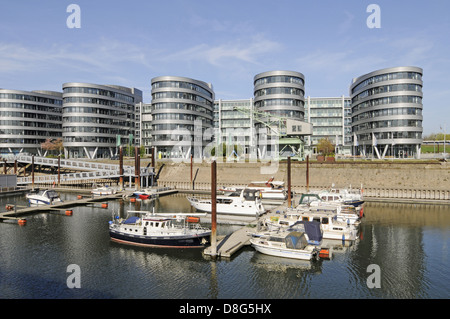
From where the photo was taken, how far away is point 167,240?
1426 inches

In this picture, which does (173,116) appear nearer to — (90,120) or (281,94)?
(90,120)

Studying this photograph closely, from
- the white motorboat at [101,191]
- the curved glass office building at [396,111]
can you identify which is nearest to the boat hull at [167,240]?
the white motorboat at [101,191]

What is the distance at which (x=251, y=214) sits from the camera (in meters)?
53.3

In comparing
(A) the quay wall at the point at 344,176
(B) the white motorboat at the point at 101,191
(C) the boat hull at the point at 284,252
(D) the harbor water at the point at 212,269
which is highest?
(A) the quay wall at the point at 344,176

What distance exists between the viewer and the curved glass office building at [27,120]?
14525 cm

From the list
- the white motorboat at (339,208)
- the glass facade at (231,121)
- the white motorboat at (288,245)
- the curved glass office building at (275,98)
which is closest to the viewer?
the white motorboat at (288,245)

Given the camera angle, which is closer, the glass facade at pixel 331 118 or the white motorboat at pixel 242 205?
the white motorboat at pixel 242 205

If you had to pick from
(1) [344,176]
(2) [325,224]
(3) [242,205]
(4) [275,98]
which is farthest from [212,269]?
(4) [275,98]

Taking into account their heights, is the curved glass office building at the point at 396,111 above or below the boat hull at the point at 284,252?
above

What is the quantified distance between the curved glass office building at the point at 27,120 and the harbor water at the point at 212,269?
120877 millimetres

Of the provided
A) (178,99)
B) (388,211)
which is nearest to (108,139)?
(178,99)

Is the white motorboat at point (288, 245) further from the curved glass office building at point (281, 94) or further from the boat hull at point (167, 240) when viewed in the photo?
the curved glass office building at point (281, 94)

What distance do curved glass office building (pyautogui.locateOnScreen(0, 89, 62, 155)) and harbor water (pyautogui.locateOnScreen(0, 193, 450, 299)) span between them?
12088cm

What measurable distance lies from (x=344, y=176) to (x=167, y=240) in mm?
57251
